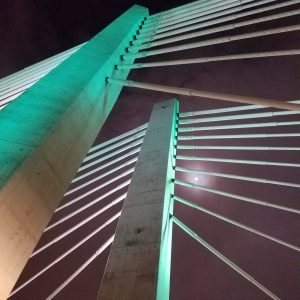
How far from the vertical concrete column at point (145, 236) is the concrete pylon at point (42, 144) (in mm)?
951

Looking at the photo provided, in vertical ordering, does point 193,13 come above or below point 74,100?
above

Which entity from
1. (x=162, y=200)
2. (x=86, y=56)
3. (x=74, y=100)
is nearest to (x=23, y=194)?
(x=74, y=100)

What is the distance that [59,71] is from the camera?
4.46 meters

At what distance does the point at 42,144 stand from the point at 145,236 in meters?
1.63

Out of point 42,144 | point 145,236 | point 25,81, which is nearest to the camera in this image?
point 42,144

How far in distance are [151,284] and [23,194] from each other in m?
1.57

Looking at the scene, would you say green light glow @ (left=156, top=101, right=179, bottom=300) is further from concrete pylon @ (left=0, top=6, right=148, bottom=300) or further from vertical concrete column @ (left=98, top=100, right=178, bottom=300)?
concrete pylon @ (left=0, top=6, right=148, bottom=300)

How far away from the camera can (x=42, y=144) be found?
10.8ft

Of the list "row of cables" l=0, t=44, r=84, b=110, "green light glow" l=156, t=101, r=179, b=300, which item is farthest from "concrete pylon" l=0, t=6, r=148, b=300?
"row of cables" l=0, t=44, r=84, b=110

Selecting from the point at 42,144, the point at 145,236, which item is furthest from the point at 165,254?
the point at 42,144

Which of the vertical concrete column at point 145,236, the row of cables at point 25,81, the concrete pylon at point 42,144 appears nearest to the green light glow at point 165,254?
the vertical concrete column at point 145,236

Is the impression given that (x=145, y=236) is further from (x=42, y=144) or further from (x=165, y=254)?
(x=42, y=144)

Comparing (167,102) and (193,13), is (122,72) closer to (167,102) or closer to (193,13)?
(167,102)

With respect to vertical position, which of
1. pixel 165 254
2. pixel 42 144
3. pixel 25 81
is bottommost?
pixel 165 254
